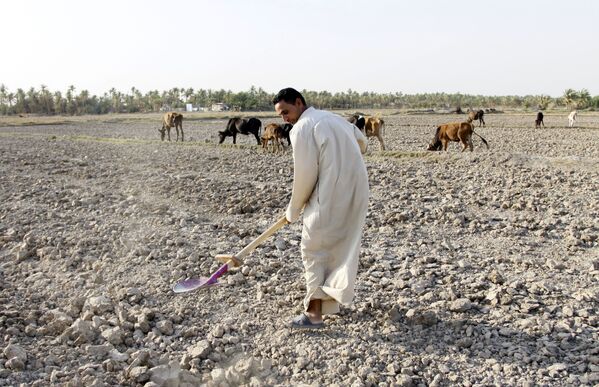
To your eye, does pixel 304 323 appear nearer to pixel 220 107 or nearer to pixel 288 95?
pixel 288 95

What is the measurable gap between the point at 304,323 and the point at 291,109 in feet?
4.77

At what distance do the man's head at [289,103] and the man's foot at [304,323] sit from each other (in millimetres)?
1372

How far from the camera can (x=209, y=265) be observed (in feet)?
16.5

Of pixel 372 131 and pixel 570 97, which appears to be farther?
pixel 570 97

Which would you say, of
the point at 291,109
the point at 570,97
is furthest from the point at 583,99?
the point at 291,109

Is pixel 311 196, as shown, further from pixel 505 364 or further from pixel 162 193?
pixel 162 193

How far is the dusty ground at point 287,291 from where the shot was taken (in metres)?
3.25

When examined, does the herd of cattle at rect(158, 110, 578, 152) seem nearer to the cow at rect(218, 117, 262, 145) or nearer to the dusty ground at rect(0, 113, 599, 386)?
the cow at rect(218, 117, 262, 145)

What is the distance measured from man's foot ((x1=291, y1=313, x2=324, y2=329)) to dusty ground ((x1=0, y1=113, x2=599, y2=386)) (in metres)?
0.08

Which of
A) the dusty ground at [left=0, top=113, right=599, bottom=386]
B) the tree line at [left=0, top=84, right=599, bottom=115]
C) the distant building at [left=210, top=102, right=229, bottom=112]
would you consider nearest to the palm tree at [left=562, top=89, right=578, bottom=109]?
the tree line at [left=0, top=84, right=599, bottom=115]

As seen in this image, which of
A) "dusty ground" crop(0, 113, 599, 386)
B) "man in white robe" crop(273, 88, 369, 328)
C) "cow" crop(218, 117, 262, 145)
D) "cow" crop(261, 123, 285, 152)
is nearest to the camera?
"dusty ground" crop(0, 113, 599, 386)

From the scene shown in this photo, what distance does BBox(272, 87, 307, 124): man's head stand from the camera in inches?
140

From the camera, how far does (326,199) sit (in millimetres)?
3480

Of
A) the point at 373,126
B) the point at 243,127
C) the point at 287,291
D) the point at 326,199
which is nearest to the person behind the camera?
the point at 326,199
